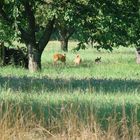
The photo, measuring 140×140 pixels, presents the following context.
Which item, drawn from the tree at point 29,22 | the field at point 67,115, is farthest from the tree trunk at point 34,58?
the field at point 67,115

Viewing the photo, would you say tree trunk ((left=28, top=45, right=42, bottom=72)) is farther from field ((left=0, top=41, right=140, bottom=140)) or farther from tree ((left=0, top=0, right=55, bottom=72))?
field ((left=0, top=41, right=140, bottom=140))

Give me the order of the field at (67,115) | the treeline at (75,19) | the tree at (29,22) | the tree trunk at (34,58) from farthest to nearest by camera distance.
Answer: the tree trunk at (34,58) < the tree at (29,22) < the treeline at (75,19) < the field at (67,115)

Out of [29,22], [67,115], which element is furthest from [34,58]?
[67,115]

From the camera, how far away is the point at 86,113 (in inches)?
383

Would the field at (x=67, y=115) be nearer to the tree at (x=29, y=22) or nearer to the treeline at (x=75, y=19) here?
the treeline at (x=75, y=19)

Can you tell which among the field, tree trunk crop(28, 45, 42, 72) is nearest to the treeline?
tree trunk crop(28, 45, 42, 72)

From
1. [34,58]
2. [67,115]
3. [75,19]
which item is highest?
[75,19]

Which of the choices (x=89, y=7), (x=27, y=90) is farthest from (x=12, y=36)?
(x=27, y=90)

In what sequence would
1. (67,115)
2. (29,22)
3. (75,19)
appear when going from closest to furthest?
(67,115)
(75,19)
(29,22)

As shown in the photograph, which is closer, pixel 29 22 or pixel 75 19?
pixel 75 19

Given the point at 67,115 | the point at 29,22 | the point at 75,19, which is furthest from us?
the point at 29,22

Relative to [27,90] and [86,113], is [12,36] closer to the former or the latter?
[27,90]

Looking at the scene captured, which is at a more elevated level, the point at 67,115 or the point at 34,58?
the point at 34,58

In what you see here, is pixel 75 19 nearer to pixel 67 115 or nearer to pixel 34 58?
pixel 34 58
